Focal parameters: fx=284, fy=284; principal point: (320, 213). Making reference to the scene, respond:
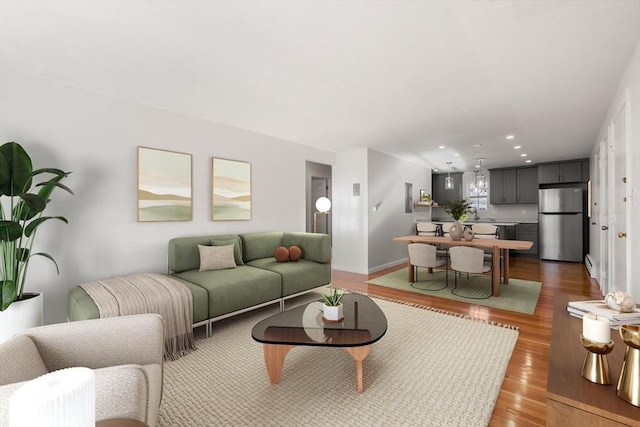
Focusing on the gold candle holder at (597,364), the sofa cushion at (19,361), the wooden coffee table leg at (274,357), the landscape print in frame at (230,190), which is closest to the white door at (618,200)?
the gold candle holder at (597,364)

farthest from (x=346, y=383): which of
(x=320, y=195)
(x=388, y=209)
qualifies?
(x=320, y=195)

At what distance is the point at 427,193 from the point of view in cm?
810

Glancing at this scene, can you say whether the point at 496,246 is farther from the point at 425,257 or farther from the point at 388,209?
the point at 388,209

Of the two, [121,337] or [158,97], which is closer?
[121,337]

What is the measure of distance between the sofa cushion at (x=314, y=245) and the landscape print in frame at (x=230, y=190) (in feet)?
A: 2.74

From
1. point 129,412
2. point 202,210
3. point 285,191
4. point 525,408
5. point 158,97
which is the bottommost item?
point 525,408

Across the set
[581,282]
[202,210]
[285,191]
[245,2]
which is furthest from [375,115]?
[581,282]

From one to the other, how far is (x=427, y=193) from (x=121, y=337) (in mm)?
7885

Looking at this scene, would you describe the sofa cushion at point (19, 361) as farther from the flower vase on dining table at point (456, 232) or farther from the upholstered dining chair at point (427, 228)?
the upholstered dining chair at point (427, 228)

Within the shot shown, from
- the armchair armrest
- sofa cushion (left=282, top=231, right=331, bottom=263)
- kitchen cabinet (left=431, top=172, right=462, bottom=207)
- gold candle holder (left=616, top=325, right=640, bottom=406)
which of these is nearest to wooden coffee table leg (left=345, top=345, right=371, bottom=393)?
the armchair armrest

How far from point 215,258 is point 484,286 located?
4.18 metres

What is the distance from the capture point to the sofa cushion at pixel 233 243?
12.1 feet

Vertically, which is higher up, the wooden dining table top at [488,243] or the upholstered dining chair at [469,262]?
the wooden dining table top at [488,243]

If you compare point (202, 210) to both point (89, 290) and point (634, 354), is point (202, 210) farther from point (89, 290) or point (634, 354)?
point (634, 354)
